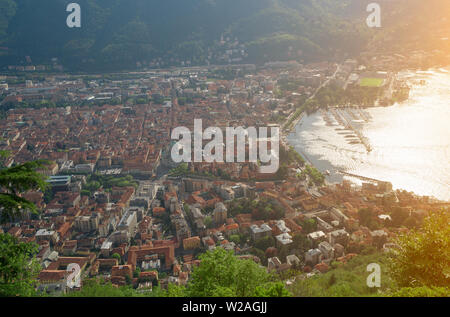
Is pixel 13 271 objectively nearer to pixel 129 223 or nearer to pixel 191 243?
pixel 191 243

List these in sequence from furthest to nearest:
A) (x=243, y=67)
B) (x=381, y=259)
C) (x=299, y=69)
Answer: (x=243, y=67) < (x=299, y=69) < (x=381, y=259)

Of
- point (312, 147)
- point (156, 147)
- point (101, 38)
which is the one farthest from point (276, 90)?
point (101, 38)

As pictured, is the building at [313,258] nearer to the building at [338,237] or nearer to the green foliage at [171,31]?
the building at [338,237]

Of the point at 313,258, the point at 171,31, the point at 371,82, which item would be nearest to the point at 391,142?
the point at 313,258

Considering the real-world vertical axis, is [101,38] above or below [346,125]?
above

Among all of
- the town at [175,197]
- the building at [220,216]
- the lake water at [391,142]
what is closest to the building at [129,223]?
the town at [175,197]
